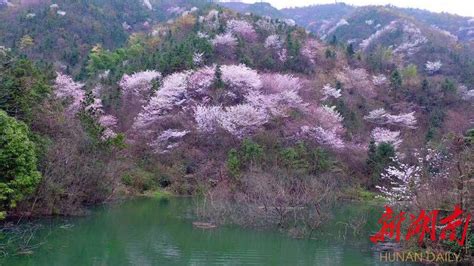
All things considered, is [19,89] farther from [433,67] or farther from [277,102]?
[433,67]

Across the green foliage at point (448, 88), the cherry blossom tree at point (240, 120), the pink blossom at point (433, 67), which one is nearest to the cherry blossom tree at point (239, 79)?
the cherry blossom tree at point (240, 120)

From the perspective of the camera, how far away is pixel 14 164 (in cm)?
1285

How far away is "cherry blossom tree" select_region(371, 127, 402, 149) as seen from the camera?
94.0 ft

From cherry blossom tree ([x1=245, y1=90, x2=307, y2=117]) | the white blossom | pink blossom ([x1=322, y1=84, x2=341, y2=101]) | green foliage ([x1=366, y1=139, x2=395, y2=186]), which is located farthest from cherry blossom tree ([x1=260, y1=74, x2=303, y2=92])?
the white blossom

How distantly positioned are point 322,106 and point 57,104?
16.6m

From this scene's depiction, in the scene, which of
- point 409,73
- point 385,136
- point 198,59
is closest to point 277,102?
point 198,59

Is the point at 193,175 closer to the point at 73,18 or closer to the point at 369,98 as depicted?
the point at 369,98

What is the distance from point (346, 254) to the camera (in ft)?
41.1

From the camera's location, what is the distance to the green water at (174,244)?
1123 centimetres

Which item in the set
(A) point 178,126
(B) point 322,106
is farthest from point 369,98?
(A) point 178,126

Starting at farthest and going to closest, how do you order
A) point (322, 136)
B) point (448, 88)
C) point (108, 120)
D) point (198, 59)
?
point (448, 88) < point (198, 59) < point (108, 120) < point (322, 136)

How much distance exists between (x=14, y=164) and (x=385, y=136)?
2187cm

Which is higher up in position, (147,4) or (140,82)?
(147,4)

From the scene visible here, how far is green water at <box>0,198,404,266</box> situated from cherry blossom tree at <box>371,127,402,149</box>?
1218 centimetres
